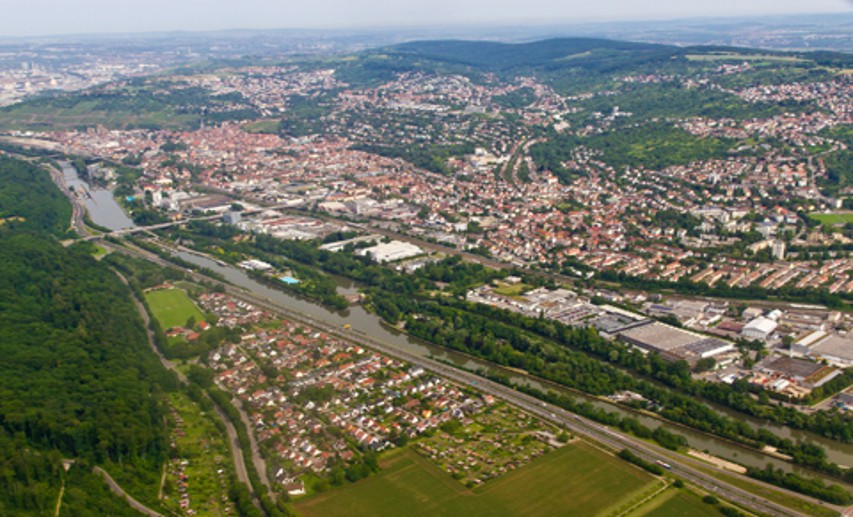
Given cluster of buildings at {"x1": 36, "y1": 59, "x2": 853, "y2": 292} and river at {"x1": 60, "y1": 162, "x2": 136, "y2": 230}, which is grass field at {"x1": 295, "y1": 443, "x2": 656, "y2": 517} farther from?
river at {"x1": 60, "y1": 162, "x2": 136, "y2": 230}

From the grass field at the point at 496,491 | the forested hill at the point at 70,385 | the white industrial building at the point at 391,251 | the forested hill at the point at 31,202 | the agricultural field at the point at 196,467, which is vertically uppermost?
the forested hill at the point at 31,202

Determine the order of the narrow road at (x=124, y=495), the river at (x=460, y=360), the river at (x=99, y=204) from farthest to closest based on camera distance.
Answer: the river at (x=99, y=204) < the river at (x=460, y=360) < the narrow road at (x=124, y=495)

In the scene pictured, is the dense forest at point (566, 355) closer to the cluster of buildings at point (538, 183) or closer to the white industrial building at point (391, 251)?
the white industrial building at point (391, 251)

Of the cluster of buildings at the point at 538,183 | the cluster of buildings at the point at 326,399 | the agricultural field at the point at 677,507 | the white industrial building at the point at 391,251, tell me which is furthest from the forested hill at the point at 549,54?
the agricultural field at the point at 677,507

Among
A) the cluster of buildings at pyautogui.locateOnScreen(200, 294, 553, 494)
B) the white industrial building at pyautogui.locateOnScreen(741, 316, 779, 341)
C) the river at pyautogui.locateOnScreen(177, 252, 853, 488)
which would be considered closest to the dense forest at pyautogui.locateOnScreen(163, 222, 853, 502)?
the river at pyautogui.locateOnScreen(177, 252, 853, 488)

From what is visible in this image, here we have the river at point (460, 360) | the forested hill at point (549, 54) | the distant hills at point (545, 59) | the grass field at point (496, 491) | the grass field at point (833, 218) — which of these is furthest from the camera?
the forested hill at point (549, 54)

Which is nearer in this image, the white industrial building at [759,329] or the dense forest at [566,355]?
A: the dense forest at [566,355]

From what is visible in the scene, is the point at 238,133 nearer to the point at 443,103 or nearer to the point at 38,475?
the point at 443,103
